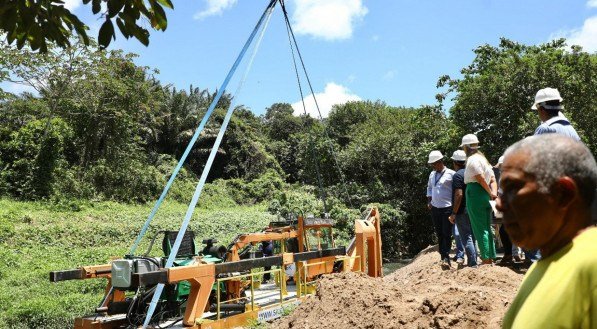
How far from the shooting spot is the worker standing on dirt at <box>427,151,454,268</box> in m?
7.68

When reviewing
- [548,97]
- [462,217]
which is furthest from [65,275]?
[548,97]

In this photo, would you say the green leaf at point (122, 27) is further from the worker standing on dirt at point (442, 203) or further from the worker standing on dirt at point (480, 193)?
the worker standing on dirt at point (442, 203)

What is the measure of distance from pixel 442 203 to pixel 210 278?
3.51 metres

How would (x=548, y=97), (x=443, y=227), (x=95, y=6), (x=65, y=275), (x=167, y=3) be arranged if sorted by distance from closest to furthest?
(x=95, y=6) → (x=167, y=3) → (x=548, y=97) → (x=65, y=275) → (x=443, y=227)

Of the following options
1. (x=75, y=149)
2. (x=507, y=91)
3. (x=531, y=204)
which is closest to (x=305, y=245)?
(x=531, y=204)

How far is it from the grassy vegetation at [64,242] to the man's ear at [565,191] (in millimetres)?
11062

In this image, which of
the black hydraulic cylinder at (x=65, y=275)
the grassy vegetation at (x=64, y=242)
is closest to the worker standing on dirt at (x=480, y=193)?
the black hydraulic cylinder at (x=65, y=275)

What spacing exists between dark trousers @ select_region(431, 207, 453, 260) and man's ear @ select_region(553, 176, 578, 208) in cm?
648

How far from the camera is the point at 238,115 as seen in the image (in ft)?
162

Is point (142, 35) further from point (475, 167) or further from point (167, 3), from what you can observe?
point (475, 167)

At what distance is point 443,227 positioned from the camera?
7820mm

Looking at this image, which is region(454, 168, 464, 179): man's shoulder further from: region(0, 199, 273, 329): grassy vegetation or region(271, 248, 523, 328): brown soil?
region(0, 199, 273, 329): grassy vegetation

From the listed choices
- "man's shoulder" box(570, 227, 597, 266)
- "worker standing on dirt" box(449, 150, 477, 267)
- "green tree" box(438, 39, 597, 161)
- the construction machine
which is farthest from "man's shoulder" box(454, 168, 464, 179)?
"green tree" box(438, 39, 597, 161)

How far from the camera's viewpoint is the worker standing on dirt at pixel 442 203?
768 centimetres
